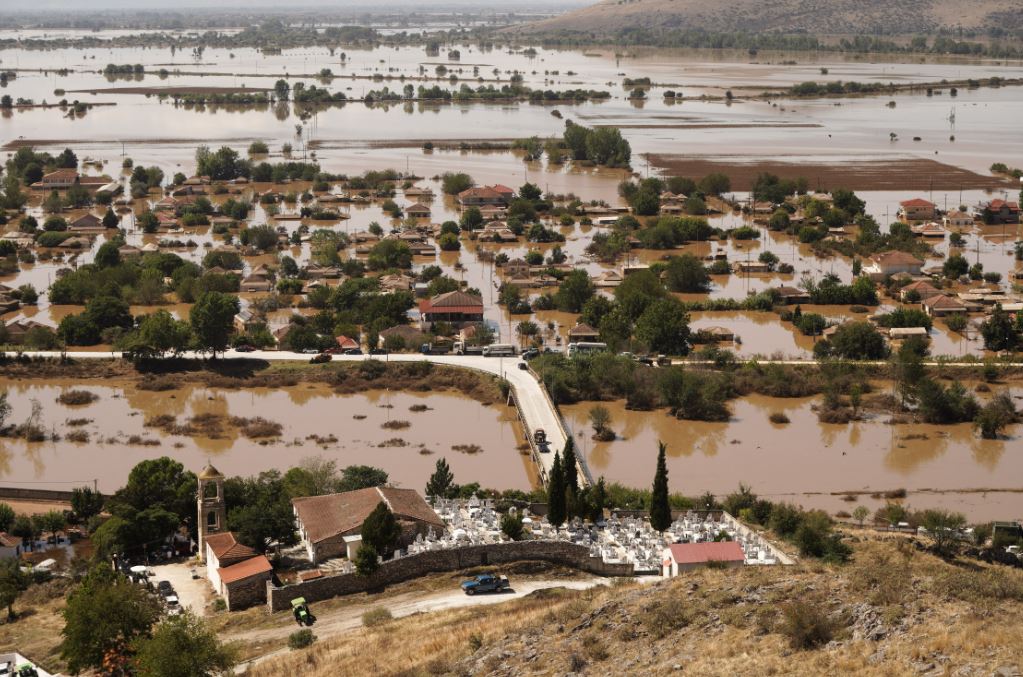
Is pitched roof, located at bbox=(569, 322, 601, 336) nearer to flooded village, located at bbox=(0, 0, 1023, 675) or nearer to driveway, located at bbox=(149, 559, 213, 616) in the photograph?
flooded village, located at bbox=(0, 0, 1023, 675)

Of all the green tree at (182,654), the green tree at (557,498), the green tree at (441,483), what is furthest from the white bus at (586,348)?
the green tree at (182,654)

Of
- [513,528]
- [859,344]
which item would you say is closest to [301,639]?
[513,528]

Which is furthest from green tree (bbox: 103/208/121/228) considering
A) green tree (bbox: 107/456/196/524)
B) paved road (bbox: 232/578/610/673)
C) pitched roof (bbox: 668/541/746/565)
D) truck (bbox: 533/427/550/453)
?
pitched roof (bbox: 668/541/746/565)

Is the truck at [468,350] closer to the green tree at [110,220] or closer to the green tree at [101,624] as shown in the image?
the green tree at [101,624]

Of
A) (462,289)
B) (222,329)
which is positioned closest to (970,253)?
(462,289)

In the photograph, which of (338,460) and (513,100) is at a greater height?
(513,100)

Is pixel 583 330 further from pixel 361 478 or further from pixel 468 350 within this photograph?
pixel 361 478

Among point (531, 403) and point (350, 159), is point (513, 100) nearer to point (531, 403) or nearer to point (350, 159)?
point (350, 159)
